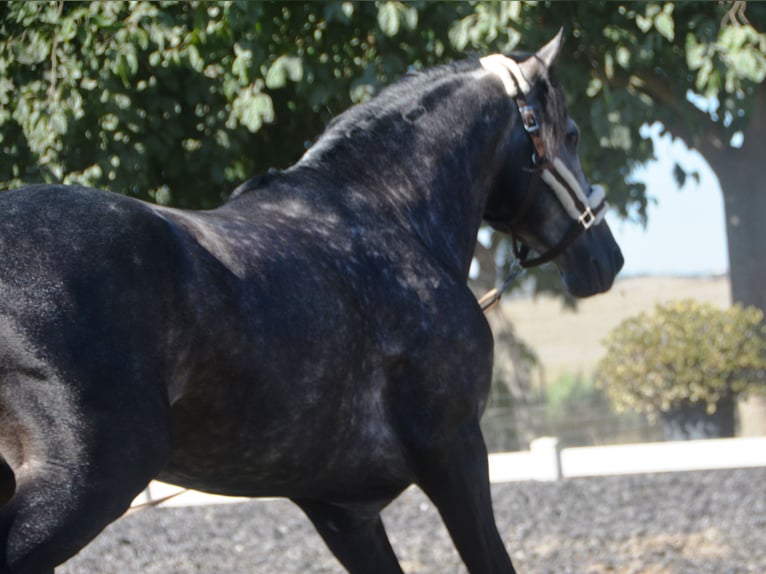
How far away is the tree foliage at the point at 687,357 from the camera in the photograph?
29.3 feet

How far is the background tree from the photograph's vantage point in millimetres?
4852

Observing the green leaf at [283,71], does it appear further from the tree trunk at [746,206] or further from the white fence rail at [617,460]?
the tree trunk at [746,206]

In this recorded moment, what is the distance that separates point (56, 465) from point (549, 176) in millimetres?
1860

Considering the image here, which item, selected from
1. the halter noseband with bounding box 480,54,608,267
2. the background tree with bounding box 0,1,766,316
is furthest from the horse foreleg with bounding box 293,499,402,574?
the background tree with bounding box 0,1,766,316

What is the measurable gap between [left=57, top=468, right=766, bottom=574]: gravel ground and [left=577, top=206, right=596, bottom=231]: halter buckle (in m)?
2.67

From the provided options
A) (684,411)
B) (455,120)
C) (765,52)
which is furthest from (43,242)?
(684,411)

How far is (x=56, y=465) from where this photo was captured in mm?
2236

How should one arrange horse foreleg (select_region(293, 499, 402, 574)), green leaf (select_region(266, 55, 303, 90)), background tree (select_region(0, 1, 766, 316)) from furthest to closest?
1. green leaf (select_region(266, 55, 303, 90))
2. background tree (select_region(0, 1, 766, 316))
3. horse foreleg (select_region(293, 499, 402, 574))

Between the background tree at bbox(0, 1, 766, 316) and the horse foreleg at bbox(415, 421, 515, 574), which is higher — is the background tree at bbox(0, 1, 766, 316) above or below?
above

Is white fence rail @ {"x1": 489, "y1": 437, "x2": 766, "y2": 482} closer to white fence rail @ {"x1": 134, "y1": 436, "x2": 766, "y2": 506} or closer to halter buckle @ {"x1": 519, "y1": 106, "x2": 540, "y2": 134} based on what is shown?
white fence rail @ {"x1": 134, "y1": 436, "x2": 766, "y2": 506}

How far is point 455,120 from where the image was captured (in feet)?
11.4

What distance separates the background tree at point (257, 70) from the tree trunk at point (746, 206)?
2457mm

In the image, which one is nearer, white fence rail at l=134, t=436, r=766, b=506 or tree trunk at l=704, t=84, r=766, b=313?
white fence rail at l=134, t=436, r=766, b=506

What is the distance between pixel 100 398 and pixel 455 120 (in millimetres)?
1591
